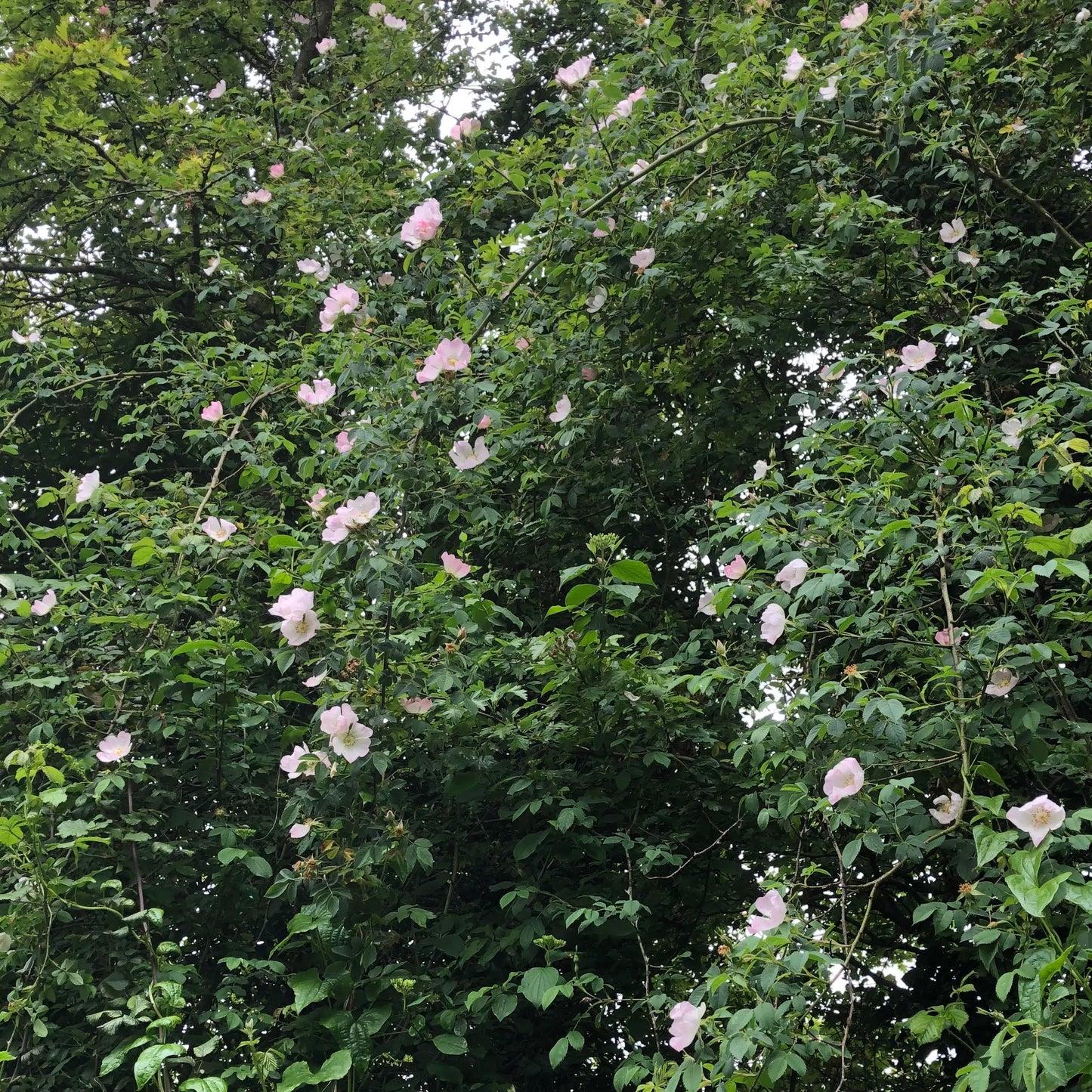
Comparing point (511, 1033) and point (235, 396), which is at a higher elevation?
point (235, 396)

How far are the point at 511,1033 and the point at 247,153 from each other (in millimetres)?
2957

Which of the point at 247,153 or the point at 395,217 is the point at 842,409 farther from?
the point at 247,153

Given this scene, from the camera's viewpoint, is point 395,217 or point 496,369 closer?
point 496,369

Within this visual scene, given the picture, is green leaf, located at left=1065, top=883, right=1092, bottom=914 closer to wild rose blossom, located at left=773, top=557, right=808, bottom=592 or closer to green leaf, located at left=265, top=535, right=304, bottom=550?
wild rose blossom, located at left=773, top=557, right=808, bottom=592

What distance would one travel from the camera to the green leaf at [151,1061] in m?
1.58

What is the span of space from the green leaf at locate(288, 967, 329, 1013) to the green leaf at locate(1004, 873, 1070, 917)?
1188mm

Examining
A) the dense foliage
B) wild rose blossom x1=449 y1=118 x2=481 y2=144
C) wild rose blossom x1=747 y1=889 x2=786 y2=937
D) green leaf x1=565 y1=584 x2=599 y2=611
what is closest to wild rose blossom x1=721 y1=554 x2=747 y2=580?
the dense foliage

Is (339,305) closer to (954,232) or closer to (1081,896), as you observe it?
(954,232)

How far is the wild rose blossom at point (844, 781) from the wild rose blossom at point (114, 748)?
1.34 m

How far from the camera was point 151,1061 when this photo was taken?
62.4 inches

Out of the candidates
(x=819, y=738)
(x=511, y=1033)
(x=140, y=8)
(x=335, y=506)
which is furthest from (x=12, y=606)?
(x=140, y=8)

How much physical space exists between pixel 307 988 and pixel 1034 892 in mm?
1234

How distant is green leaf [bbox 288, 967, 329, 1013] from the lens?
1800 millimetres

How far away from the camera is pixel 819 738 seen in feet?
5.49
